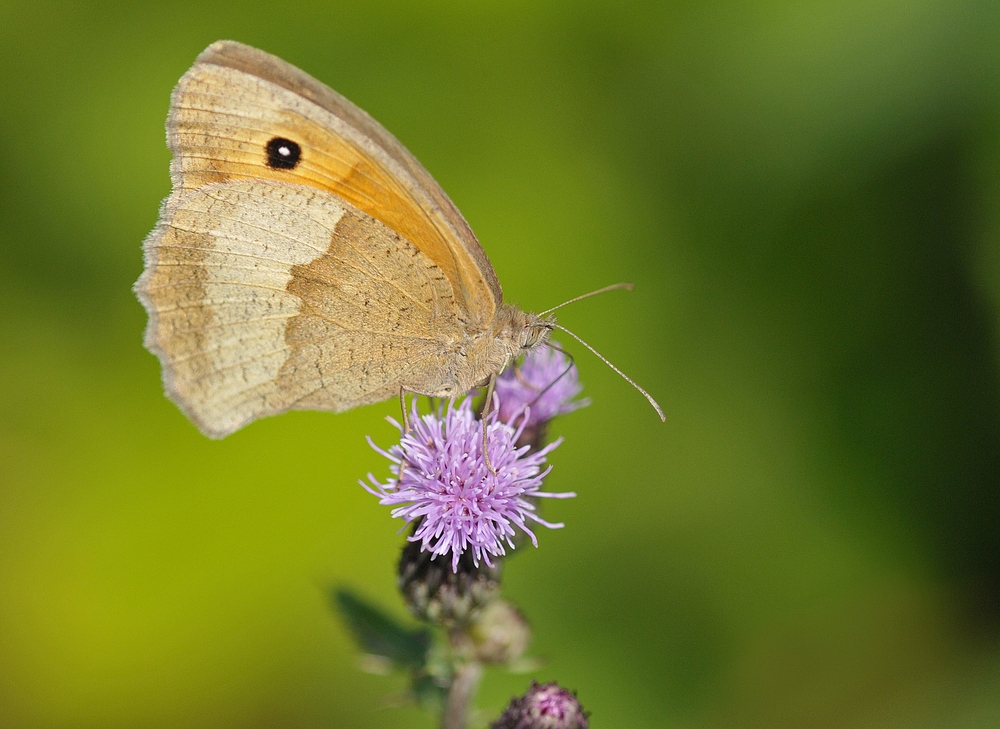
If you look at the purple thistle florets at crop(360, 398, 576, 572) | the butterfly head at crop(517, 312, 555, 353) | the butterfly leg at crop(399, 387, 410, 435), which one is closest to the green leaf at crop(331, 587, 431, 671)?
the purple thistle florets at crop(360, 398, 576, 572)

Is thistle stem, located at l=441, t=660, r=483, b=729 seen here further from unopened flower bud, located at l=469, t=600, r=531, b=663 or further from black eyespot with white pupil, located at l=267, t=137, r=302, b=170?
black eyespot with white pupil, located at l=267, t=137, r=302, b=170

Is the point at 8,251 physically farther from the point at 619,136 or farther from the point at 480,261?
the point at 619,136

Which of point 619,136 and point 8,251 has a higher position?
point 619,136

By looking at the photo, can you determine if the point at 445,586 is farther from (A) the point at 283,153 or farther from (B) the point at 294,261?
(A) the point at 283,153

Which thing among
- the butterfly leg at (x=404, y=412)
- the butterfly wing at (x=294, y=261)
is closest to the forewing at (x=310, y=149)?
the butterfly wing at (x=294, y=261)

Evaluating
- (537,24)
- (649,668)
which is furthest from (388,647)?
(537,24)

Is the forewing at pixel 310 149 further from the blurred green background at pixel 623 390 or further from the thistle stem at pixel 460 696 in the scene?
the blurred green background at pixel 623 390

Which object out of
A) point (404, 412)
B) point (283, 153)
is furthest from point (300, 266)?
point (404, 412)
